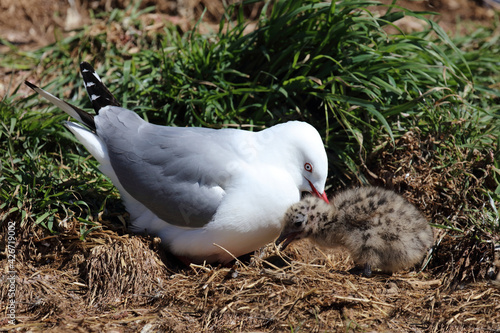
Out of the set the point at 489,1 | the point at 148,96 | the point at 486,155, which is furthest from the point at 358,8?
the point at 489,1

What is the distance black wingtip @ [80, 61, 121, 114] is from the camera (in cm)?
484

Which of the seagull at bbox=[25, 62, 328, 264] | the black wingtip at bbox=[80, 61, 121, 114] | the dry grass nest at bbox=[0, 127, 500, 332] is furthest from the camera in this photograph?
the black wingtip at bbox=[80, 61, 121, 114]

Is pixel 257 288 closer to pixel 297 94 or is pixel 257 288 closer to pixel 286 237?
pixel 286 237

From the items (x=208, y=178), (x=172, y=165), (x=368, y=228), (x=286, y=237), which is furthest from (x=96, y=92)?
(x=368, y=228)

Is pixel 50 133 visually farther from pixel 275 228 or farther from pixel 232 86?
pixel 275 228

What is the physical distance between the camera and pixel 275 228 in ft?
14.0

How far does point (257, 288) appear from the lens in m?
3.92

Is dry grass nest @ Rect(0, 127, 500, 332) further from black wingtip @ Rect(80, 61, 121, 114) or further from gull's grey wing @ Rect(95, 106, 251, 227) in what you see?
black wingtip @ Rect(80, 61, 121, 114)

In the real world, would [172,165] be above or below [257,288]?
above

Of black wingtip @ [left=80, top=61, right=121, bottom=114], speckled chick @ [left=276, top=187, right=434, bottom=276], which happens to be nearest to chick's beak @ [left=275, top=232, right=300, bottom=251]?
speckled chick @ [left=276, top=187, right=434, bottom=276]

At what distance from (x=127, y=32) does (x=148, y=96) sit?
1.14 meters

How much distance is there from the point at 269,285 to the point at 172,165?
1.14 metres

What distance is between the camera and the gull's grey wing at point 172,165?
13.9ft

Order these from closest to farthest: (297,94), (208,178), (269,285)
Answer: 1. (269,285)
2. (208,178)
3. (297,94)
